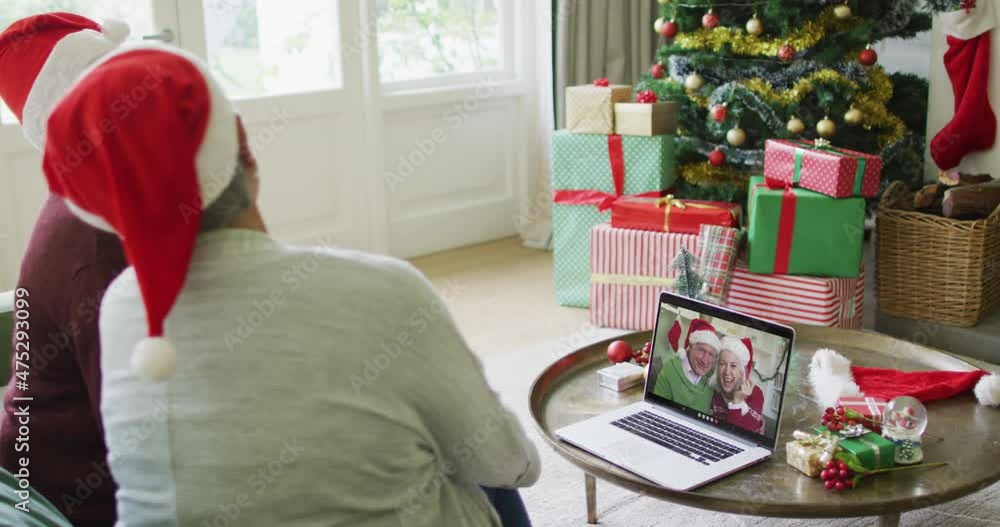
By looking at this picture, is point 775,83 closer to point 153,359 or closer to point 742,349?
point 742,349

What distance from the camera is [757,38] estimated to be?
12.3ft

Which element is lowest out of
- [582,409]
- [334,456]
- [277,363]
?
[582,409]

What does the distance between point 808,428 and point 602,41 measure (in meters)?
2.90

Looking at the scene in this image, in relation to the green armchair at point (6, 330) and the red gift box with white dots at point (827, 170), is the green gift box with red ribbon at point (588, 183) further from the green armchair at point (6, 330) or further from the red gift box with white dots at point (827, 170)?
the green armchair at point (6, 330)

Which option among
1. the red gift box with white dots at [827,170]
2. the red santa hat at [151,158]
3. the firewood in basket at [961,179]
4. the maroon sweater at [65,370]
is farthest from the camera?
the firewood in basket at [961,179]

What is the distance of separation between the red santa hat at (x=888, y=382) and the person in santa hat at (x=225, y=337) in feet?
3.90

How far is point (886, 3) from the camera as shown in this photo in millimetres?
3758

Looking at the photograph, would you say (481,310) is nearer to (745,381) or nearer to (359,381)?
(745,381)

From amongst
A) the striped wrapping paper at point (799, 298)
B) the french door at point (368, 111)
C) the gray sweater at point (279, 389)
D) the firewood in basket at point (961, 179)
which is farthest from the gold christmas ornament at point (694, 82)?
the gray sweater at point (279, 389)

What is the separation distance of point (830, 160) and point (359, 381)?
7.52 feet

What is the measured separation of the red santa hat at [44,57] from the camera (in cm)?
175

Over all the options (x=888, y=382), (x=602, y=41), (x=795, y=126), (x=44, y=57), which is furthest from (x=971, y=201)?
(x=44, y=57)

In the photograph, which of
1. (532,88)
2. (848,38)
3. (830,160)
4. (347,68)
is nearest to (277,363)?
(830,160)

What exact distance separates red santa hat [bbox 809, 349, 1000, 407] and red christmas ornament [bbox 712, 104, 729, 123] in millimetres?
1514
